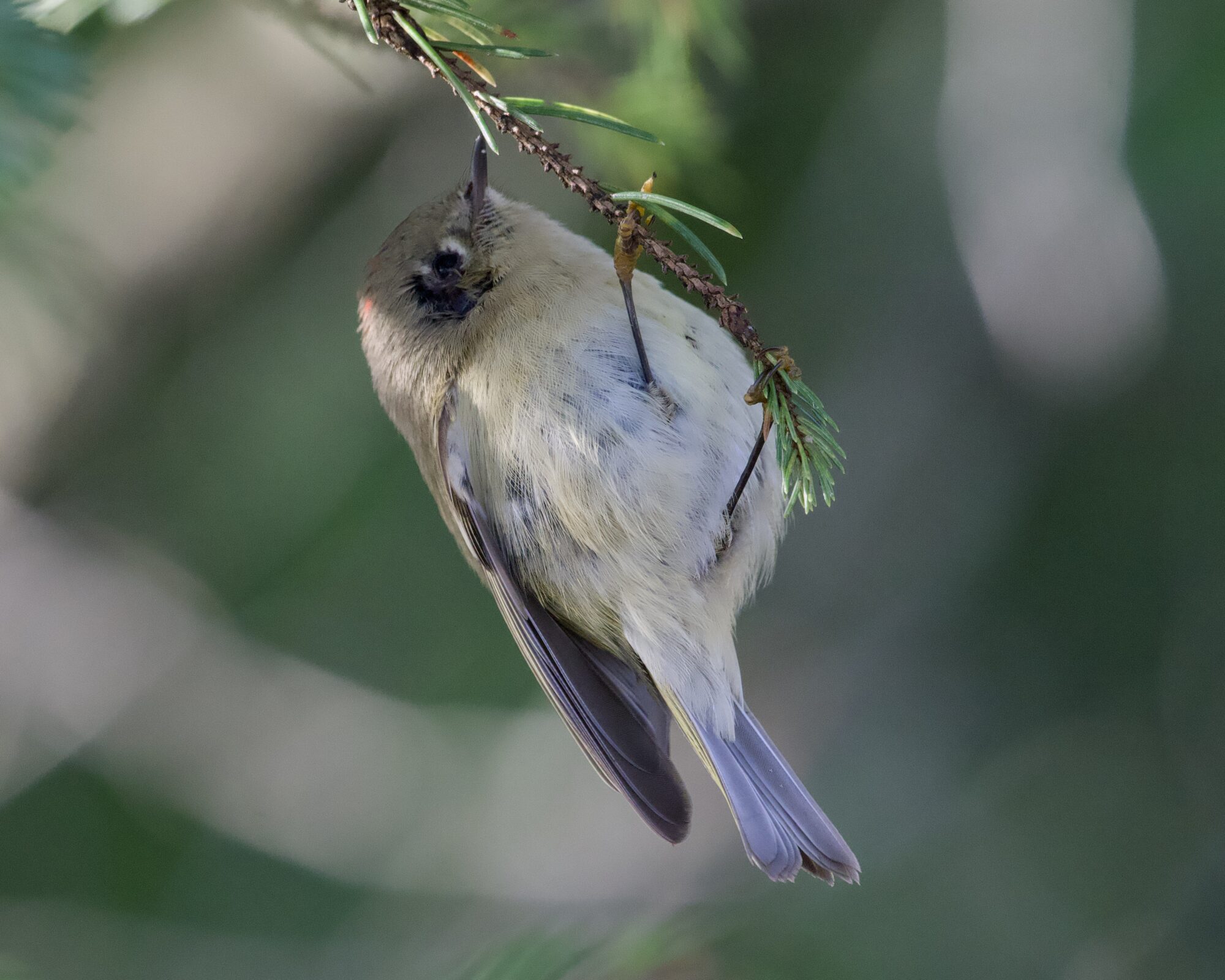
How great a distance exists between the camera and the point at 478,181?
1139 millimetres

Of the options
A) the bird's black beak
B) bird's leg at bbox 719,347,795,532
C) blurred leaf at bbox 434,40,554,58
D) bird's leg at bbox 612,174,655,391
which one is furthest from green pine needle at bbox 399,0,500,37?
the bird's black beak

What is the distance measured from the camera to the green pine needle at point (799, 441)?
2.27ft

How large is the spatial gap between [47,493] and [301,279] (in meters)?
0.47

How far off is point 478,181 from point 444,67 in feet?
2.20

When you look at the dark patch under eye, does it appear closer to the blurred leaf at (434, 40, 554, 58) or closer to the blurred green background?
the blurred green background

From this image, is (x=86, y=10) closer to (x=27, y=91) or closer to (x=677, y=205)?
(x=27, y=91)

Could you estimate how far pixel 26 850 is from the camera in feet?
5.34

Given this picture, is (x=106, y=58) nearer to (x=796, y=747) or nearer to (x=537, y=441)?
(x=537, y=441)

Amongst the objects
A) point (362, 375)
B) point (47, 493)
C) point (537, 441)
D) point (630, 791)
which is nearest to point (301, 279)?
point (362, 375)

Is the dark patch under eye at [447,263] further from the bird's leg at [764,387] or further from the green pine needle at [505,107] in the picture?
the green pine needle at [505,107]

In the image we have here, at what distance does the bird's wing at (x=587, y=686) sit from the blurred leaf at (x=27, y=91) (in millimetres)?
637

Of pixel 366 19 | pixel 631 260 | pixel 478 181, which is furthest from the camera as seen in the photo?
pixel 478 181

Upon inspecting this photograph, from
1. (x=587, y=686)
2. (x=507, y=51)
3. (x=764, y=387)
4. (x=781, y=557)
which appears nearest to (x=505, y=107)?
(x=507, y=51)

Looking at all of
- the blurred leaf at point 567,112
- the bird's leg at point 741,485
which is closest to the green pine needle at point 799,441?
the bird's leg at point 741,485
